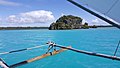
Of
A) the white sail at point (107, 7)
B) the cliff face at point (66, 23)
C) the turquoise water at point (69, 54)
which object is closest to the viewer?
the white sail at point (107, 7)

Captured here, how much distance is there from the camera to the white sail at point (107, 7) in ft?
9.47

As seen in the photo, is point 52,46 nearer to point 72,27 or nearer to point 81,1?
point 81,1

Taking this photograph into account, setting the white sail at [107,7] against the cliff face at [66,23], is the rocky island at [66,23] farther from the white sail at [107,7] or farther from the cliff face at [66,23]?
the white sail at [107,7]

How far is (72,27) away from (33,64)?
125 meters

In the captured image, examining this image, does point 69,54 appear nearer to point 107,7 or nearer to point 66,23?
point 107,7

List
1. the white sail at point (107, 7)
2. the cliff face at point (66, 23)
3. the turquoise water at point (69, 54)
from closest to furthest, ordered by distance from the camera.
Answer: the white sail at point (107, 7) < the turquoise water at point (69, 54) < the cliff face at point (66, 23)

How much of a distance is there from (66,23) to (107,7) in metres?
134

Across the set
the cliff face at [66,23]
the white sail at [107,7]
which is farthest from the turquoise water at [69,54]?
the cliff face at [66,23]

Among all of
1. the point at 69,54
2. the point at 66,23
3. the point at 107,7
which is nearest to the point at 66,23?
the point at 66,23

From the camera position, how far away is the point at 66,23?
448ft

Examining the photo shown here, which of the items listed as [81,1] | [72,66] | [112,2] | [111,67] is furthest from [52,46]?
[111,67]

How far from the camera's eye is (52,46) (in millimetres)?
6992

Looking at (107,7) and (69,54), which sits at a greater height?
(107,7)

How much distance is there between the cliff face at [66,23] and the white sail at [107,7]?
131645 mm
